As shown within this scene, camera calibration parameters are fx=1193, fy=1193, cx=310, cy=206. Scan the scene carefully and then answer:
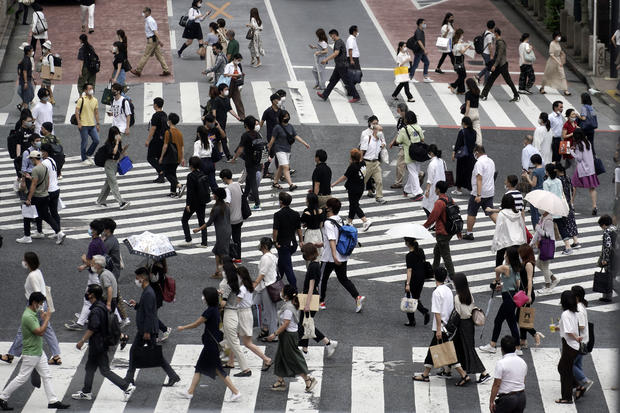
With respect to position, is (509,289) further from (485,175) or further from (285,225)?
(485,175)

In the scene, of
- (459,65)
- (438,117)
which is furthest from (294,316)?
(459,65)

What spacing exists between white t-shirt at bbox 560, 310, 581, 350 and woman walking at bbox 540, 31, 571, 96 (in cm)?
1671

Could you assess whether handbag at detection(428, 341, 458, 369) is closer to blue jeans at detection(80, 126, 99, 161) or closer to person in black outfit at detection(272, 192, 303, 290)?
person in black outfit at detection(272, 192, 303, 290)

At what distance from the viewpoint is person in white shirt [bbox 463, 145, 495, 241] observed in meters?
21.7

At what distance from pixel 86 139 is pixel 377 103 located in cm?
839

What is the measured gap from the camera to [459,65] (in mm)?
31641

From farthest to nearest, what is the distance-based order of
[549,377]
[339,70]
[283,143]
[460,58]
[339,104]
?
1. [460,58]
2. [339,104]
3. [339,70]
4. [283,143]
5. [549,377]

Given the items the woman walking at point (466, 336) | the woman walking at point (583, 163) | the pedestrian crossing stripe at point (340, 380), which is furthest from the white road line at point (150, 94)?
the woman walking at point (466, 336)

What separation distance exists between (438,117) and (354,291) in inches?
484

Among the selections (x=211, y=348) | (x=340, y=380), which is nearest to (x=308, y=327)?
(x=340, y=380)

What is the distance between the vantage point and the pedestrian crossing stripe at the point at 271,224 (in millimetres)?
20750

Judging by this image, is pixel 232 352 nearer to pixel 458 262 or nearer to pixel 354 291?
pixel 354 291

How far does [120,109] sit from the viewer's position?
25.2 m

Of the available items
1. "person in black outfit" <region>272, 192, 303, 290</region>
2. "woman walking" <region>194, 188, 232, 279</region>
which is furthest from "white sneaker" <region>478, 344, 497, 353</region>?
"woman walking" <region>194, 188, 232, 279</region>
